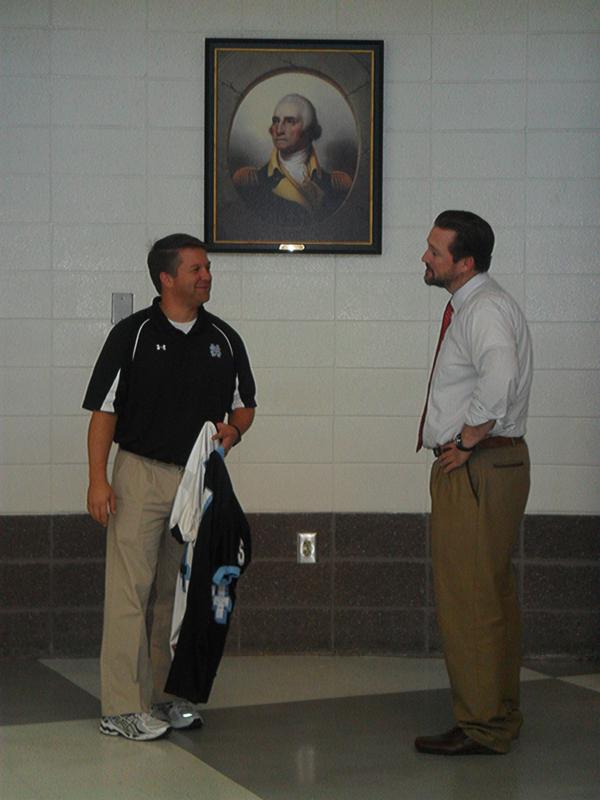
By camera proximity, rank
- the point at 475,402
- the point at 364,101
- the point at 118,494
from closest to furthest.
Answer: the point at 475,402
the point at 118,494
the point at 364,101

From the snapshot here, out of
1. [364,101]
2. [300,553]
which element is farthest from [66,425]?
[364,101]

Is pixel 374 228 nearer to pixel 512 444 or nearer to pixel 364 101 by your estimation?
pixel 364 101

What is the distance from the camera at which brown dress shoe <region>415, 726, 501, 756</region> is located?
3.92 meters

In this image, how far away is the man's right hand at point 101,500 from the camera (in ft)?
13.4

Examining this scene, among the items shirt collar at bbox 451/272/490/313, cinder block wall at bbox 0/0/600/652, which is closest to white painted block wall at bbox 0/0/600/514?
cinder block wall at bbox 0/0/600/652

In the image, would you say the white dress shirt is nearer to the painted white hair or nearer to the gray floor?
the gray floor

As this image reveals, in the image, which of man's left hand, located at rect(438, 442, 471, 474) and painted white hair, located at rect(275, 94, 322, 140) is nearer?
man's left hand, located at rect(438, 442, 471, 474)

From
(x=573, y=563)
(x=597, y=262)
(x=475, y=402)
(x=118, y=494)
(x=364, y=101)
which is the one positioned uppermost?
(x=364, y=101)

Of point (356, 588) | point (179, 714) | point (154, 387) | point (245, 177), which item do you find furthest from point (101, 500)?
point (245, 177)

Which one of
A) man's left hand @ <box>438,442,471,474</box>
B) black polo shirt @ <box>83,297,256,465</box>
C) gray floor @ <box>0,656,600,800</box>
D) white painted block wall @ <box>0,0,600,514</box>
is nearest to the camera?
gray floor @ <box>0,656,600,800</box>

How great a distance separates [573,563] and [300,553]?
111 cm

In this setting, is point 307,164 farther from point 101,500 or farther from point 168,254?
point 101,500

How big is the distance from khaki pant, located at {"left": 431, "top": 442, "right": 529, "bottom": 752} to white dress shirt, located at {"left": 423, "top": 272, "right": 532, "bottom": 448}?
12 centimetres

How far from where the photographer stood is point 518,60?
528 cm
